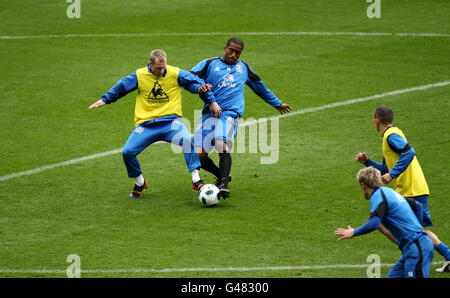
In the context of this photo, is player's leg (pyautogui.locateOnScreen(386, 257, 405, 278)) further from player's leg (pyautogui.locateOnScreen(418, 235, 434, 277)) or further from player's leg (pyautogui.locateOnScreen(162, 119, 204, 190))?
player's leg (pyautogui.locateOnScreen(162, 119, 204, 190))

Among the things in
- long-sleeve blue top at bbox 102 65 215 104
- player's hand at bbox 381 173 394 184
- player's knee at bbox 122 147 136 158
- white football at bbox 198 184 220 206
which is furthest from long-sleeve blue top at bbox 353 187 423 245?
player's knee at bbox 122 147 136 158

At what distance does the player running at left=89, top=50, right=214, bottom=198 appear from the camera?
39.2 ft

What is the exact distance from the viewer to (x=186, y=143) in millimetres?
11945

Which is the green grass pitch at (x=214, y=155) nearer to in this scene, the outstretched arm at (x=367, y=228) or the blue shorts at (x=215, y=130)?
the blue shorts at (x=215, y=130)

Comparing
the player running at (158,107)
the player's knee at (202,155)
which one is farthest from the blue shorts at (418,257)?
the player's knee at (202,155)

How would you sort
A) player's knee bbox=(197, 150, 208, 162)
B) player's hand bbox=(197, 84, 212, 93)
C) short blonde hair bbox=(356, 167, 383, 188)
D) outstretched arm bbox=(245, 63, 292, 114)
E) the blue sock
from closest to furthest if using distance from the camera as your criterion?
short blonde hair bbox=(356, 167, 383, 188), the blue sock, player's hand bbox=(197, 84, 212, 93), player's knee bbox=(197, 150, 208, 162), outstretched arm bbox=(245, 63, 292, 114)

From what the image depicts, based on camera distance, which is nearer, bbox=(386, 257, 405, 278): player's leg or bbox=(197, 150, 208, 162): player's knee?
bbox=(386, 257, 405, 278): player's leg

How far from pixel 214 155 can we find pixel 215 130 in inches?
85.0

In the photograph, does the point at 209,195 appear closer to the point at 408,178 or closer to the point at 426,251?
the point at 408,178

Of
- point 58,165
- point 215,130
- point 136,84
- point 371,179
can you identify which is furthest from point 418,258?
point 58,165

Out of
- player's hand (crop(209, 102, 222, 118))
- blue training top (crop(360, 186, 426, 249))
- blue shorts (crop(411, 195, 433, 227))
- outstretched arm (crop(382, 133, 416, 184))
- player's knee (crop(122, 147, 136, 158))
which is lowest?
blue training top (crop(360, 186, 426, 249))

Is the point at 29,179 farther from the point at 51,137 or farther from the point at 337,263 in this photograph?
the point at 337,263

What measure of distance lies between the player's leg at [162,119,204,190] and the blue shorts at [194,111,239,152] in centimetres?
37
